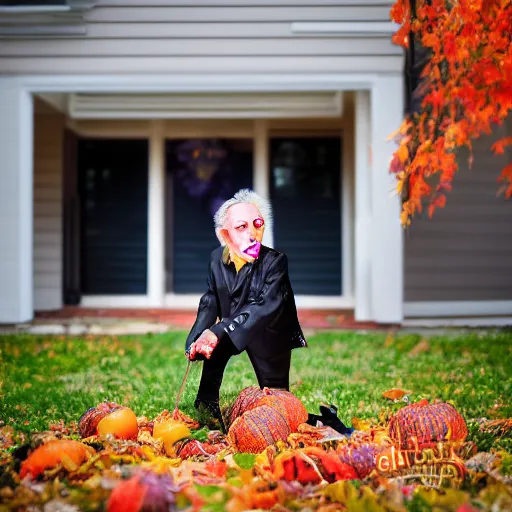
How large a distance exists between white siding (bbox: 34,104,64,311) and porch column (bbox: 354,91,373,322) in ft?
13.3

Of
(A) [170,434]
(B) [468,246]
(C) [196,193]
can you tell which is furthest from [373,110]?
(A) [170,434]

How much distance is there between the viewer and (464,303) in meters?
8.74

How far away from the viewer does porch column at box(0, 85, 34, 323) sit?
24.4 ft

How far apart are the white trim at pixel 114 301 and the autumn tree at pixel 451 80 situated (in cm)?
411

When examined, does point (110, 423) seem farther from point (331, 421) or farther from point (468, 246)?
Answer: point (468, 246)

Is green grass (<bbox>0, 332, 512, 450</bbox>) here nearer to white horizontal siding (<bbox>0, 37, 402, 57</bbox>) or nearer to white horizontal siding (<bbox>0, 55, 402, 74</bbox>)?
white horizontal siding (<bbox>0, 55, 402, 74</bbox>)

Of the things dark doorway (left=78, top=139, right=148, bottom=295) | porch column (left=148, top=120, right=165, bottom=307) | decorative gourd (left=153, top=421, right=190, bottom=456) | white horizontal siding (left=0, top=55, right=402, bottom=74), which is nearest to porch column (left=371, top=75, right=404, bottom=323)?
white horizontal siding (left=0, top=55, right=402, bottom=74)

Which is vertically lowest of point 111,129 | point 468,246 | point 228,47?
point 468,246

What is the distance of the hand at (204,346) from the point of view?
123 inches

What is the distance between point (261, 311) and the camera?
3.25 metres

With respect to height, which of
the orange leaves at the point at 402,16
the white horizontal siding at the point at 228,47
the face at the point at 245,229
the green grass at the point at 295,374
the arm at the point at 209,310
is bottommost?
the green grass at the point at 295,374

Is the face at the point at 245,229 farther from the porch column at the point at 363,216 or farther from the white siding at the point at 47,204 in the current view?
the white siding at the point at 47,204

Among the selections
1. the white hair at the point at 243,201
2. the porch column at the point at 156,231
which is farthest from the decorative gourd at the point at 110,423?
the porch column at the point at 156,231

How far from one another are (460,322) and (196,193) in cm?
392
